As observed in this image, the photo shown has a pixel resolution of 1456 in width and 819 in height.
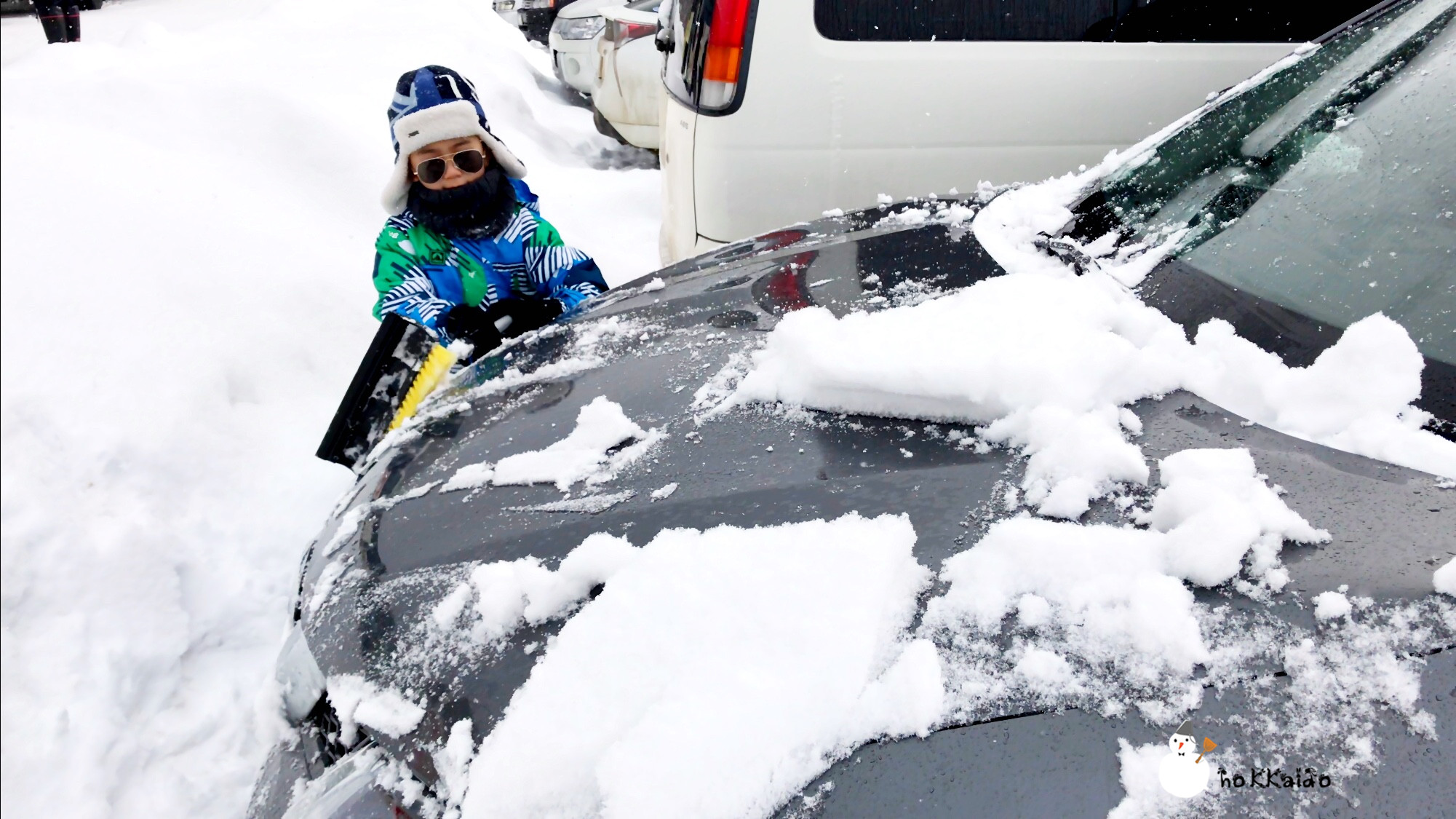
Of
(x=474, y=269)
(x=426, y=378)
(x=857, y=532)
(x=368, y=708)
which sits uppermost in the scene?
(x=857, y=532)

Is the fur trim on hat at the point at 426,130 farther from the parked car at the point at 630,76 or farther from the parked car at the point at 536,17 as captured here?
the parked car at the point at 536,17

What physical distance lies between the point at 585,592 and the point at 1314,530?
3.03ft

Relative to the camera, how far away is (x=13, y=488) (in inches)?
97.0

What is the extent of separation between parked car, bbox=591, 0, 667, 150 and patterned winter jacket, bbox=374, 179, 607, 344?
383cm

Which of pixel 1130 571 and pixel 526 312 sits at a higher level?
pixel 1130 571

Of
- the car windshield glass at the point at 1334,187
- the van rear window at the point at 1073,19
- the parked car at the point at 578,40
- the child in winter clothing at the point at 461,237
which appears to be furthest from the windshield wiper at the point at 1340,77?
the parked car at the point at 578,40

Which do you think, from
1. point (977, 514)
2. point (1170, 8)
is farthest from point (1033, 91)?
point (977, 514)

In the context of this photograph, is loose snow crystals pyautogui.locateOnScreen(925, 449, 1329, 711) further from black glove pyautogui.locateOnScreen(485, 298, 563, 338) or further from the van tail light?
the van tail light

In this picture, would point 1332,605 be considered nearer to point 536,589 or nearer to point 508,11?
point 536,589

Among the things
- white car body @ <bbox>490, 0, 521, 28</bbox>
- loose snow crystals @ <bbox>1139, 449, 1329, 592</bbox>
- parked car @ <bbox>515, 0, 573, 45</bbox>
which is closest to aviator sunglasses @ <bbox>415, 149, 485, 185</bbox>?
loose snow crystals @ <bbox>1139, 449, 1329, 592</bbox>

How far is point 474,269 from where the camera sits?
2.78 m

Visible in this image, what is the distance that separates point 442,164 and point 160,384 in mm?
1315

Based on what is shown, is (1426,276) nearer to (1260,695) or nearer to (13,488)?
(1260,695)

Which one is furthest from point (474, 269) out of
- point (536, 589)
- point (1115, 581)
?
point (1115, 581)
